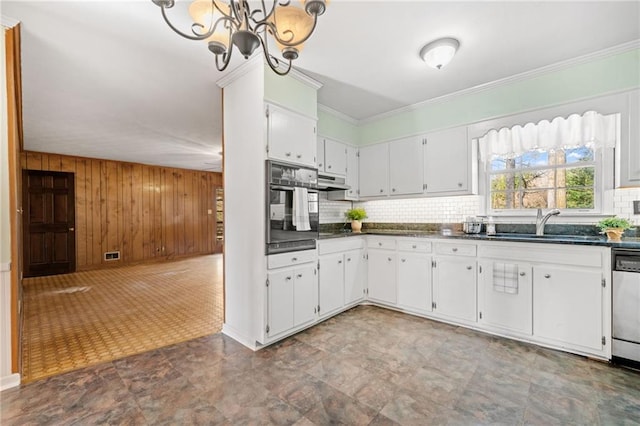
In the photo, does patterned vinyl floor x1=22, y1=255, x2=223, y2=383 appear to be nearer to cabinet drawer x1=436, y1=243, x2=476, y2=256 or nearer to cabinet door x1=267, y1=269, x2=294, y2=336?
cabinet door x1=267, y1=269, x2=294, y2=336

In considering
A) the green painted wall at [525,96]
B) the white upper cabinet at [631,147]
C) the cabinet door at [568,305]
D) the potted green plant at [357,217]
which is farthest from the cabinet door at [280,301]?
the white upper cabinet at [631,147]

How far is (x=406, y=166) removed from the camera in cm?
384

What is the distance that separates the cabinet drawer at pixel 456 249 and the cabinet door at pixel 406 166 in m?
0.86

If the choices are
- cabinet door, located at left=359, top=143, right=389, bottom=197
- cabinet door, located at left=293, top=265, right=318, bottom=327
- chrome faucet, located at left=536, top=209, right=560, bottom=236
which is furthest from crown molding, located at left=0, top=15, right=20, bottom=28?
chrome faucet, located at left=536, top=209, right=560, bottom=236

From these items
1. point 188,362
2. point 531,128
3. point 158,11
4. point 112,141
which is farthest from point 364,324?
point 112,141

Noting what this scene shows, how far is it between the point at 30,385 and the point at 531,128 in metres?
4.98

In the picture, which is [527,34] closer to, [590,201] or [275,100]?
[590,201]

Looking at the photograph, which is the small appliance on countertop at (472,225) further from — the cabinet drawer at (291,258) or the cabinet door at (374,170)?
the cabinet drawer at (291,258)

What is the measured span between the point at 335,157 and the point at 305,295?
76.8 inches

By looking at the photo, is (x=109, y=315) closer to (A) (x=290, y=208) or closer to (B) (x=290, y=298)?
(B) (x=290, y=298)

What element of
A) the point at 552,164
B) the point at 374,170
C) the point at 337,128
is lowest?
the point at 552,164

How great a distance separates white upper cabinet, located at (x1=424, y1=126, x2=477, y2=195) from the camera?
→ 336 cm

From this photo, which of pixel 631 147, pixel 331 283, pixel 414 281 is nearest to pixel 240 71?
pixel 331 283

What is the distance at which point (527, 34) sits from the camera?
2309mm
